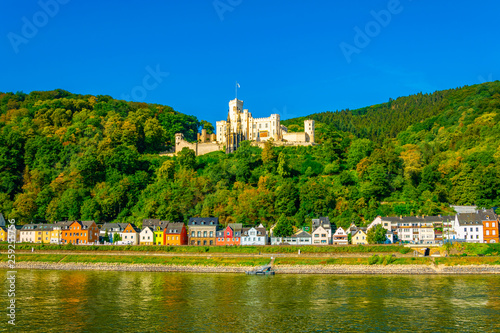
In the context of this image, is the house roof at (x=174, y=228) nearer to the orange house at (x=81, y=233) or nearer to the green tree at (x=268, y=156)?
the orange house at (x=81, y=233)

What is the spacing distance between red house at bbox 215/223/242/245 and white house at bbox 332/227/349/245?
11674 mm

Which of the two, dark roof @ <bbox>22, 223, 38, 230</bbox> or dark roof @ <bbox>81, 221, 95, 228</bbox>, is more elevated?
dark roof @ <bbox>81, 221, 95, 228</bbox>

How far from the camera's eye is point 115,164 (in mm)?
85438

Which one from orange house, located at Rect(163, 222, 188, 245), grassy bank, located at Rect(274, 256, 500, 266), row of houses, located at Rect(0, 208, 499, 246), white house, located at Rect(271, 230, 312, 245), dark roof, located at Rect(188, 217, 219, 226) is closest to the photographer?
grassy bank, located at Rect(274, 256, 500, 266)

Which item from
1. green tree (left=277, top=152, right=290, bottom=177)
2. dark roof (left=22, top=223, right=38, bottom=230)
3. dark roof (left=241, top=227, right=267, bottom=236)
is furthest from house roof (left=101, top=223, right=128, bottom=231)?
green tree (left=277, top=152, right=290, bottom=177)

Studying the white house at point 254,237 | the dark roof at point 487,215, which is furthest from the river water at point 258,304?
the dark roof at point 487,215

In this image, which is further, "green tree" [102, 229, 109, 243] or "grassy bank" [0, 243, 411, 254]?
"green tree" [102, 229, 109, 243]

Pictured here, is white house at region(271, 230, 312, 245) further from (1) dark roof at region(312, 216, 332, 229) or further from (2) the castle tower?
(2) the castle tower

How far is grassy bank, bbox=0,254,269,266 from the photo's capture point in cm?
5112

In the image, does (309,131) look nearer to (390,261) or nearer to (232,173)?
(232,173)

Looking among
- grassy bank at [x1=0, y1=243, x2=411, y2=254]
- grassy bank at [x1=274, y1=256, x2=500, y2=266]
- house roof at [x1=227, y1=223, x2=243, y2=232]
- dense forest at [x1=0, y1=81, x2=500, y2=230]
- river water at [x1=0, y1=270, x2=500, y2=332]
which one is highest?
dense forest at [x1=0, y1=81, x2=500, y2=230]

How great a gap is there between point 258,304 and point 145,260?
966 inches

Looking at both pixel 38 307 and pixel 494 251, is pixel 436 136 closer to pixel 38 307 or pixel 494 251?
pixel 494 251

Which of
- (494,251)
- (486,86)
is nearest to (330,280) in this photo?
(494,251)
